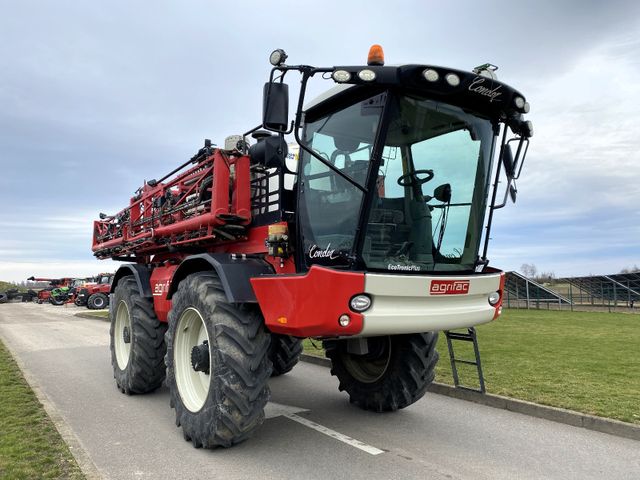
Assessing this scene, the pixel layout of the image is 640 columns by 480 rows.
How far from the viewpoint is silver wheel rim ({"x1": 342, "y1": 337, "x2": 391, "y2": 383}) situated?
5652 mm

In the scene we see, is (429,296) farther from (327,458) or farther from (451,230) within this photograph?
(327,458)

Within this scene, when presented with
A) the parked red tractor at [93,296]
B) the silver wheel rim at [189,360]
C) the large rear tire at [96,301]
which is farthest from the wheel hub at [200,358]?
the large rear tire at [96,301]

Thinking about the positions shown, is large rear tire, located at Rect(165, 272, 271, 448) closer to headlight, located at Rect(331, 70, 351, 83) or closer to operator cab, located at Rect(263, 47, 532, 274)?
operator cab, located at Rect(263, 47, 532, 274)

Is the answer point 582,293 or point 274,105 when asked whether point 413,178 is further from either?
point 582,293

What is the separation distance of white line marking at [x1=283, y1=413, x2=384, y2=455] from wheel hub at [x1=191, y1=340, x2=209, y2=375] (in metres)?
1.29

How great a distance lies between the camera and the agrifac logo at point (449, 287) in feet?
13.2

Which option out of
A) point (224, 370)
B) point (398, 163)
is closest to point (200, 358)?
point (224, 370)

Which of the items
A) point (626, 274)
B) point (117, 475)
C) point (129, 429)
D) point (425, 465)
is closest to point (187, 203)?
point (129, 429)

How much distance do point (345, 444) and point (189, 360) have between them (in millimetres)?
1799

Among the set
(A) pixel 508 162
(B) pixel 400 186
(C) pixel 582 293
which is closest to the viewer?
(B) pixel 400 186

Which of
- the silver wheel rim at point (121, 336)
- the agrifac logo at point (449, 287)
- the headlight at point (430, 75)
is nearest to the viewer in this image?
the headlight at point (430, 75)

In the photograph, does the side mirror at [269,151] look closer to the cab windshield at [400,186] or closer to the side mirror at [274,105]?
the cab windshield at [400,186]

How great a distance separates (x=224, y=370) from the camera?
13.6ft

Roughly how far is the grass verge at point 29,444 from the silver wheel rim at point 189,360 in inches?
44.0
